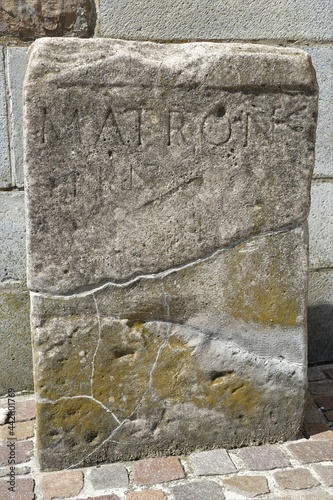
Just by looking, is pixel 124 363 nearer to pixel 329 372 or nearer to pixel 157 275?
pixel 157 275

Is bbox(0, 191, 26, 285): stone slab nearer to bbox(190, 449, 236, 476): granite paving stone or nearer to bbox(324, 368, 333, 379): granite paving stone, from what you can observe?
bbox(190, 449, 236, 476): granite paving stone

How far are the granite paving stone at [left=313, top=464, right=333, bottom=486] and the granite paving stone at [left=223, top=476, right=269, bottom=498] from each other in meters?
0.22

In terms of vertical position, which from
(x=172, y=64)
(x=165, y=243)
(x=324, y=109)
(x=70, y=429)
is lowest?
(x=70, y=429)

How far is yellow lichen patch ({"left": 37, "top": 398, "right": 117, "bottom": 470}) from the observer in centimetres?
214

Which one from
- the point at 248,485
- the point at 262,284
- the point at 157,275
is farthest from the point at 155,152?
the point at 248,485

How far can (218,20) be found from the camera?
2.82m

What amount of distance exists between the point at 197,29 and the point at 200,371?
5.78 feet

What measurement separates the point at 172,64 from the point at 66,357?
3.95ft

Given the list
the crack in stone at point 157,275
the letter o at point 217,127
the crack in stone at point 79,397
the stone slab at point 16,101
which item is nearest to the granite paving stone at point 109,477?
the crack in stone at point 79,397

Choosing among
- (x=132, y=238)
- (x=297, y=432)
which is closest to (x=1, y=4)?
(x=132, y=238)

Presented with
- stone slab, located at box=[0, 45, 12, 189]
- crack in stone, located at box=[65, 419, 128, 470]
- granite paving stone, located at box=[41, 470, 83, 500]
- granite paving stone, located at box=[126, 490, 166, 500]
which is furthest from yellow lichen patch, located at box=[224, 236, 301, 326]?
stone slab, located at box=[0, 45, 12, 189]

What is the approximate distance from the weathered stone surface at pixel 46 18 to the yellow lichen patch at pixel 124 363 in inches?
60.5

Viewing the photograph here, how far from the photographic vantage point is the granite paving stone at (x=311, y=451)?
87.4 inches

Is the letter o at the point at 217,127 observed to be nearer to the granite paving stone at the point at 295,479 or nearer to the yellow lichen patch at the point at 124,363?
the yellow lichen patch at the point at 124,363
